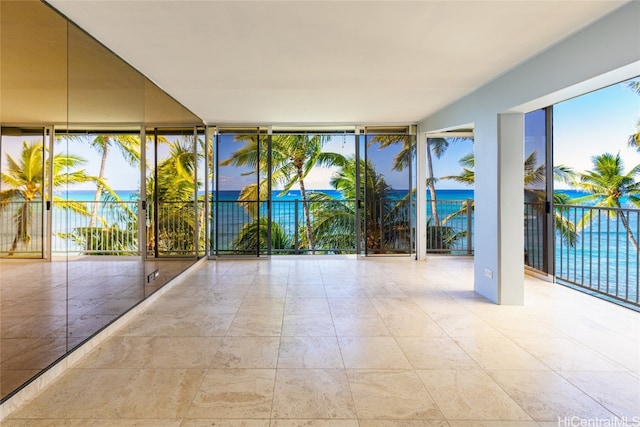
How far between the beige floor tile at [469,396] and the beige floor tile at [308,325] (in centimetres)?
96

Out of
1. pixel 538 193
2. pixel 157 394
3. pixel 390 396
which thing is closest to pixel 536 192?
pixel 538 193

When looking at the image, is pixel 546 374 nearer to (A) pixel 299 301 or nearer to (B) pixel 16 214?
(A) pixel 299 301

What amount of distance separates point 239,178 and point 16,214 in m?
4.33

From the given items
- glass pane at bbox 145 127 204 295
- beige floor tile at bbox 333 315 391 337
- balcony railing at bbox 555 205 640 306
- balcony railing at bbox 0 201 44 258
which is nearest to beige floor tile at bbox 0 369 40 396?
balcony railing at bbox 0 201 44 258

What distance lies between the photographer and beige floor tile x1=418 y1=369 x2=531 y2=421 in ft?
5.93

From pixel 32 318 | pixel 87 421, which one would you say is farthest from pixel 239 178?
pixel 87 421

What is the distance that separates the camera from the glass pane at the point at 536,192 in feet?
15.4

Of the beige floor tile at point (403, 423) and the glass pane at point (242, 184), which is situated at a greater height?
the glass pane at point (242, 184)

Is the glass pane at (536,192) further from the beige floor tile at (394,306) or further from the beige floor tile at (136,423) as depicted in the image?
the beige floor tile at (136,423)

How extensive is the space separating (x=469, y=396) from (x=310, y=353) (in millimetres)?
1114

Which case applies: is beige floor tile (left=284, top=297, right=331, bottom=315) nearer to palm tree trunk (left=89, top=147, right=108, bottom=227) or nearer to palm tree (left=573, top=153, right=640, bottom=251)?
palm tree trunk (left=89, top=147, right=108, bottom=227)

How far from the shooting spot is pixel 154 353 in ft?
8.25

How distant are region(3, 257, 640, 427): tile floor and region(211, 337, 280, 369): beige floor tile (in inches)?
0.5

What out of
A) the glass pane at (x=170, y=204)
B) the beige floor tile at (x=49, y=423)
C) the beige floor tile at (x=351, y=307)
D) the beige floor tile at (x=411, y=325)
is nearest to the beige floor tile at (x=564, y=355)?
the beige floor tile at (x=411, y=325)
